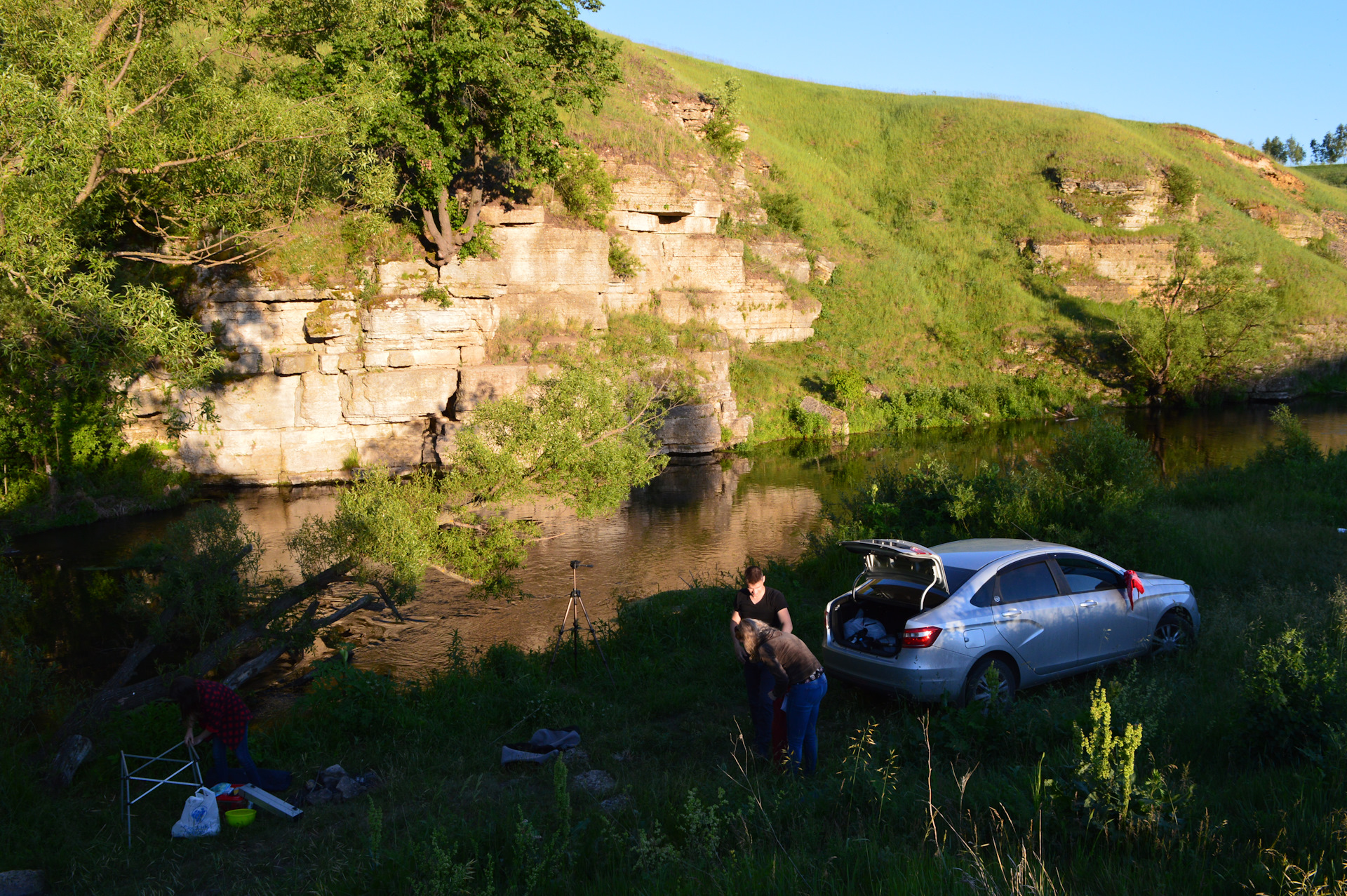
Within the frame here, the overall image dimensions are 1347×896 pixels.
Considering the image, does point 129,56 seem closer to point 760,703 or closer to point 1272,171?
point 760,703

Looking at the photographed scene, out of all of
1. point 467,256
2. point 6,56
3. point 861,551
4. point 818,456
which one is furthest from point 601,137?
point 861,551

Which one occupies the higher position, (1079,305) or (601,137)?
(601,137)

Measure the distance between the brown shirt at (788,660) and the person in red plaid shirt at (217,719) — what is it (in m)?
5.21

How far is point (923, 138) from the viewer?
62.0m

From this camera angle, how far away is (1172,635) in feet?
28.5

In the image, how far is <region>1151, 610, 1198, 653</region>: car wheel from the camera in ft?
27.8

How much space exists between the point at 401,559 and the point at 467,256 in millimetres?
18618

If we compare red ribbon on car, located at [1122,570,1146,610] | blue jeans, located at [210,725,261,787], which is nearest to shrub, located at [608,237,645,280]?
red ribbon on car, located at [1122,570,1146,610]

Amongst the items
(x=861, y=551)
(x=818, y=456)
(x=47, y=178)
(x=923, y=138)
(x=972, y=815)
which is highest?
(x=923, y=138)

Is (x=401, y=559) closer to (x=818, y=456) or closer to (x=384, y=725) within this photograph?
(x=384, y=725)

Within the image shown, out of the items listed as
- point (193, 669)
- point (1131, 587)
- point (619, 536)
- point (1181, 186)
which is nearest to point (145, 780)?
point (193, 669)

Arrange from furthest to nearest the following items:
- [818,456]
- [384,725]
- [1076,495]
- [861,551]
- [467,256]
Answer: [818,456] → [467,256] → [1076,495] → [384,725] → [861,551]

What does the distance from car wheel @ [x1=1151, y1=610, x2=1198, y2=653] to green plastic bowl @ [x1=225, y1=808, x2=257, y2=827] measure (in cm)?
945

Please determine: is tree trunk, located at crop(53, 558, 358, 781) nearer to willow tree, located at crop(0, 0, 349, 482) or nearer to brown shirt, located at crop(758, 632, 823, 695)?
willow tree, located at crop(0, 0, 349, 482)
